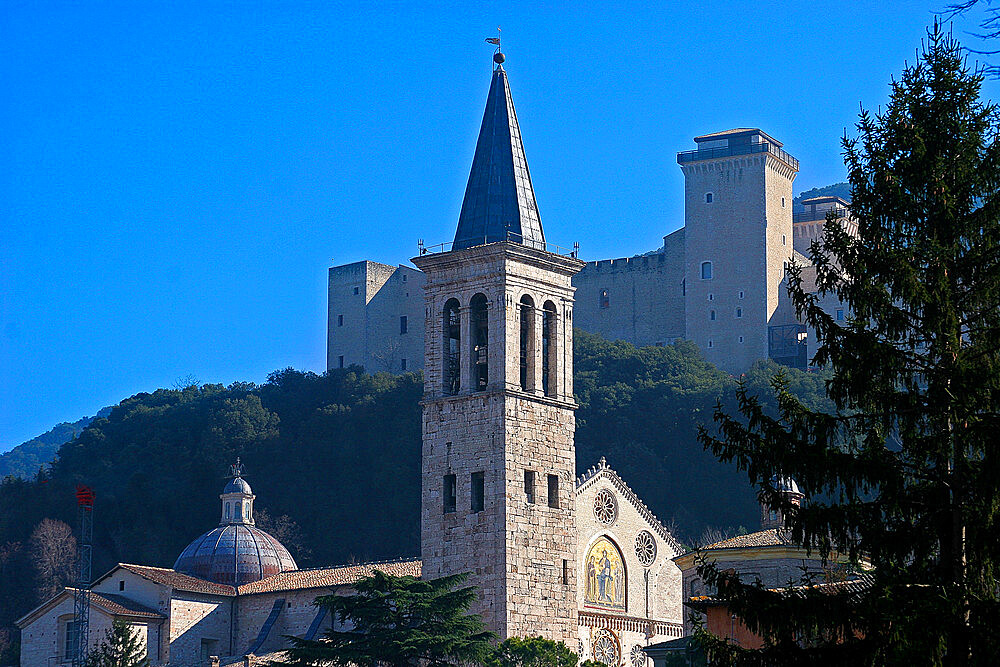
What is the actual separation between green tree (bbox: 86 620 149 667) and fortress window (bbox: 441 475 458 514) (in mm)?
7741

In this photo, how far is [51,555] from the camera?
67.5m

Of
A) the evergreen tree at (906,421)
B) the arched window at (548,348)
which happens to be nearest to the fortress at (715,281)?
the arched window at (548,348)

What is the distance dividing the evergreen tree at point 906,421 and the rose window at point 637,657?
95.6 ft

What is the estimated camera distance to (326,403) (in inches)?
3167

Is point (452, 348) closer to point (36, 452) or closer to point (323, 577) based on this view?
point (323, 577)

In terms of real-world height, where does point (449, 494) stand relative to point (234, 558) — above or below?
above

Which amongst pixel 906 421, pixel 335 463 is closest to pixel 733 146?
pixel 335 463

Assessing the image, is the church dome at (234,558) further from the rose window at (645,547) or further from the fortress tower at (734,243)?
the fortress tower at (734,243)

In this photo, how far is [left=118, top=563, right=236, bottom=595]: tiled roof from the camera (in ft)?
155

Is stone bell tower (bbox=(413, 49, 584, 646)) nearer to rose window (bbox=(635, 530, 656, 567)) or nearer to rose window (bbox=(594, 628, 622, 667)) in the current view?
rose window (bbox=(594, 628, 622, 667))

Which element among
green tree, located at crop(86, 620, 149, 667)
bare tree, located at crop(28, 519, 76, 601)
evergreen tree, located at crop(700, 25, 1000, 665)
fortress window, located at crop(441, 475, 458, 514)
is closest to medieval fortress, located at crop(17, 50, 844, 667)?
fortress window, located at crop(441, 475, 458, 514)

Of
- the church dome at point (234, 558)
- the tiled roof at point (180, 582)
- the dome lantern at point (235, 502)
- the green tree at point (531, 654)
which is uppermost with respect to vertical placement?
the dome lantern at point (235, 502)

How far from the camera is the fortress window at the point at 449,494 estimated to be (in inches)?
1553

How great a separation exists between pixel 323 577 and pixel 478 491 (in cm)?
921
